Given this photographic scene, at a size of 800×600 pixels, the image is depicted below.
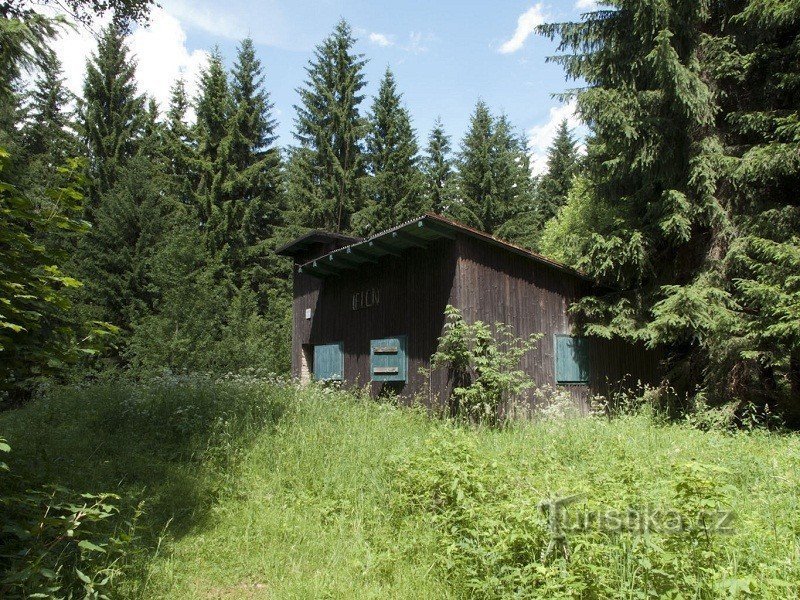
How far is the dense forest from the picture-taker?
A: 6.16 m

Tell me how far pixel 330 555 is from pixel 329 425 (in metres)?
3.00

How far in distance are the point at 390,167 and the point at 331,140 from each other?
3.25 meters

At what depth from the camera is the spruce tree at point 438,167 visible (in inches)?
1103

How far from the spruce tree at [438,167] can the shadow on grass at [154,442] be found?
64.1 feet

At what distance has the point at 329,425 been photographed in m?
7.68

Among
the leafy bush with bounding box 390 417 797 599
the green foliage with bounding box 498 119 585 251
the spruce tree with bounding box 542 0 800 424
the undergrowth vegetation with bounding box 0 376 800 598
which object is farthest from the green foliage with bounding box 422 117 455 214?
the leafy bush with bounding box 390 417 797 599

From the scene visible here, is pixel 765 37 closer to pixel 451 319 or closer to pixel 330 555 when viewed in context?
pixel 451 319

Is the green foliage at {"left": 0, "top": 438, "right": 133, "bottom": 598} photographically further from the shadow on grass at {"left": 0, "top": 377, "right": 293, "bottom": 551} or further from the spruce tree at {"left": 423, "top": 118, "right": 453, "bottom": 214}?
the spruce tree at {"left": 423, "top": 118, "right": 453, "bottom": 214}

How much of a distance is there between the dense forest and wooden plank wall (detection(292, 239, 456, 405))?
2.97m

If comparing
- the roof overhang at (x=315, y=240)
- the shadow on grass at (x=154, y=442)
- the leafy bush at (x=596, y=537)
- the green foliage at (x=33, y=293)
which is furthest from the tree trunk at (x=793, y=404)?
the roof overhang at (x=315, y=240)

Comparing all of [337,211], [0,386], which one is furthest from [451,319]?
[337,211]

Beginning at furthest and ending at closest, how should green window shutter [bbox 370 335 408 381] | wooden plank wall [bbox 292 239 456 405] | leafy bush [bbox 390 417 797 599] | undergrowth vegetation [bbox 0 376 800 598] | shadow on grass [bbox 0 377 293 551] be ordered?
green window shutter [bbox 370 335 408 381] → wooden plank wall [bbox 292 239 456 405] → shadow on grass [bbox 0 377 293 551] → undergrowth vegetation [bbox 0 376 800 598] → leafy bush [bbox 390 417 797 599]

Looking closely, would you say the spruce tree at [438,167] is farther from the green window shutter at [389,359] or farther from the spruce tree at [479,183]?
the green window shutter at [389,359]

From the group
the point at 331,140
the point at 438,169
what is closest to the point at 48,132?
the point at 331,140
